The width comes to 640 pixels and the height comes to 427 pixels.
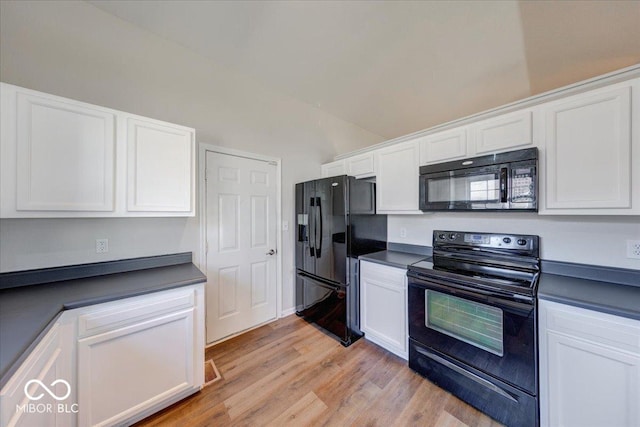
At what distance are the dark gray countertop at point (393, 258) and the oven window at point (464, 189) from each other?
2.08ft

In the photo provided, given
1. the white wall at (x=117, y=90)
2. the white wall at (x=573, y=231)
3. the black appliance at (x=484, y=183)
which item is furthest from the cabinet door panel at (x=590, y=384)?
the white wall at (x=117, y=90)

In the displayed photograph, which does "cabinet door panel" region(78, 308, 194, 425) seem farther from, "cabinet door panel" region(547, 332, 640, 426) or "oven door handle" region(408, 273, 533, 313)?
"cabinet door panel" region(547, 332, 640, 426)

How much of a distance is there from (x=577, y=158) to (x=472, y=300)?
1.16 metres

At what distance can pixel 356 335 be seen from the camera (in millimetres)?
2445

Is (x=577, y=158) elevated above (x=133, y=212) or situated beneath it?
elevated above

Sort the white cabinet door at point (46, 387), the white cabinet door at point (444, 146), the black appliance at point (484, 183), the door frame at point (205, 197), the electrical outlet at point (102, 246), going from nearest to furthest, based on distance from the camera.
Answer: the white cabinet door at point (46, 387) → the black appliance at point (484, 183) → the electrical outlet at point (102, 246) → the white cabinet door at point (444, 146) → the door frame at point (205, 197)

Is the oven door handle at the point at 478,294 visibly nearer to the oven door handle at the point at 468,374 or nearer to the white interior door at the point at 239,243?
the oven door handle at the point at 468,374

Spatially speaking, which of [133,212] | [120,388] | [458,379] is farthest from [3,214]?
[458,379]

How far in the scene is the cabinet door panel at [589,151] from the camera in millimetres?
1327

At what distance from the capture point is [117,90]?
1.84 metres

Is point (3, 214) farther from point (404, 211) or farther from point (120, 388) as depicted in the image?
point (404, 211)

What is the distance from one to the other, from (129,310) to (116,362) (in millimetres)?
310

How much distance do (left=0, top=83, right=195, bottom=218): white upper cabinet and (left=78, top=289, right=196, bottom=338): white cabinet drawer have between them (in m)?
0.64

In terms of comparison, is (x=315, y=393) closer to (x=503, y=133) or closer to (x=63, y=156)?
(x=63, y=156)
